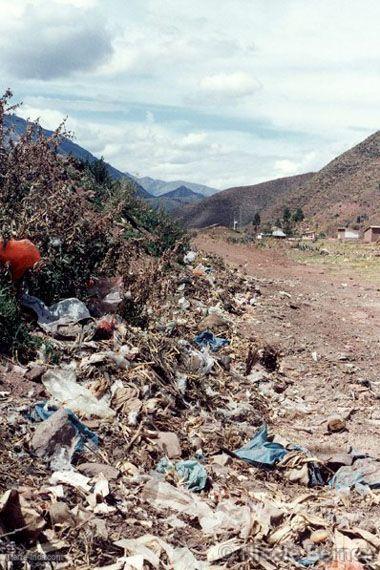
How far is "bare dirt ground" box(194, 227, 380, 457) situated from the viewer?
5016 millimetres

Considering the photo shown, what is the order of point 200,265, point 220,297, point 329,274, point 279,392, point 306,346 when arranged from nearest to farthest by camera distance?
point 279,392 → point 306,346 → point 220,297 → point 200,265 → point 329,274

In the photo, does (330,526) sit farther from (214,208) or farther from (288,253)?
(214,208)

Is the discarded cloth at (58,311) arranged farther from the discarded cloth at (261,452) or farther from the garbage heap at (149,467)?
the discarded cloth at (261,452)

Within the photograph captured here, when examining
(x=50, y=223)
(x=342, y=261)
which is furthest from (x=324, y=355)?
(x=342, y=261)

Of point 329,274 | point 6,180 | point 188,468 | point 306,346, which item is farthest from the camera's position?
point 329,274

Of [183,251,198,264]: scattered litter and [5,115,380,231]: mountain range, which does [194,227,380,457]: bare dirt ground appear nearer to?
[183,251,198,264]: scattered litter

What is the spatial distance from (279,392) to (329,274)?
11.1 m

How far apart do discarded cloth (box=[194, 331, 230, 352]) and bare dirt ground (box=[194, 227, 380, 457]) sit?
0.71m

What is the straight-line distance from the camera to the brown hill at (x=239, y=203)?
242 ft

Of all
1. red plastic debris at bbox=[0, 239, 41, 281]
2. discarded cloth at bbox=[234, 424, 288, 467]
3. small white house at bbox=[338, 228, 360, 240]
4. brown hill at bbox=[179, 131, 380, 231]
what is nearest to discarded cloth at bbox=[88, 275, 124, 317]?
red plastic debris at bbox=[0, 239, 41, 281]

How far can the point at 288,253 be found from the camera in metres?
23.0

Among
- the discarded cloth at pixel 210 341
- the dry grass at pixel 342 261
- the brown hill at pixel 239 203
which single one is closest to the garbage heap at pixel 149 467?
the discarded cloth at pixel 210 341

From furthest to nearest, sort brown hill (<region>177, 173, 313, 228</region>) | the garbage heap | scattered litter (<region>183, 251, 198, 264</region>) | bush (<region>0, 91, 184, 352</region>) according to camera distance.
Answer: brown hill (<region>177, 173, 313, 228</region>)
scattered litter (<region>183, 251, 198, 264</region>)
bush (<region>0, 91, 184, 352</region>)
the garbage heap

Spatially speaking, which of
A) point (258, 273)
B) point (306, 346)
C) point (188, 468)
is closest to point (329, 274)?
point (258, 273)
